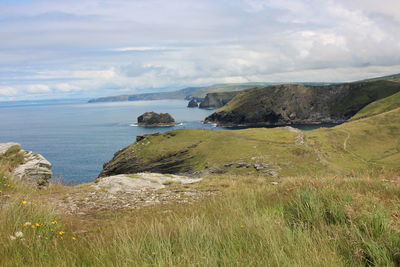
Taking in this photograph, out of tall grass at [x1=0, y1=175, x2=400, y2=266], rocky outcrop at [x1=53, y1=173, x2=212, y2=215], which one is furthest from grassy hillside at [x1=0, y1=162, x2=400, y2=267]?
rocky outcrop at [x1=53, y1=173, x2=212, y2=215]

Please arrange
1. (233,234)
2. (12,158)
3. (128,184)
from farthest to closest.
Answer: (12,158), (128,184), (233,234)

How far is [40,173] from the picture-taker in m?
20.8

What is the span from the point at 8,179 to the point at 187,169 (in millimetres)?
82692

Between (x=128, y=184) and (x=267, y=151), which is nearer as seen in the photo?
(x=128, y=184)

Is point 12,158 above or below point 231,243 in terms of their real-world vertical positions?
below

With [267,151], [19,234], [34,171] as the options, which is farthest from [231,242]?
[267,151]

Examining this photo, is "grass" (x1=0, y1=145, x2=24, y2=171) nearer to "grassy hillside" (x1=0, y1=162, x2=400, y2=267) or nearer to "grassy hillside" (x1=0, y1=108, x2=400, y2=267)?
"grassy hillside" (x1=0, y1=108, x2=400, y2=267)

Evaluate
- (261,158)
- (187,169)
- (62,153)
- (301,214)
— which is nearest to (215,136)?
(187,169)

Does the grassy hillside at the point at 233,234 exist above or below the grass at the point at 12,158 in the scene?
above

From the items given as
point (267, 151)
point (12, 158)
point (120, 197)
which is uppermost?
point (12, 158)

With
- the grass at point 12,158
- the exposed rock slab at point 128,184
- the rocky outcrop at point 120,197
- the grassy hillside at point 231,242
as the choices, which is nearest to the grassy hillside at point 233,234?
the grassy hillside at point 231,242

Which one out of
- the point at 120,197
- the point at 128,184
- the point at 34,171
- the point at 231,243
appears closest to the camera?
the point at 231,243

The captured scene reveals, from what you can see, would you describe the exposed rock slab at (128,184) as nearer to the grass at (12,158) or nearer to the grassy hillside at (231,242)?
the grass at (12,158)

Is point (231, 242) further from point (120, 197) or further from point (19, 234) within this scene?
point (120, 197)
